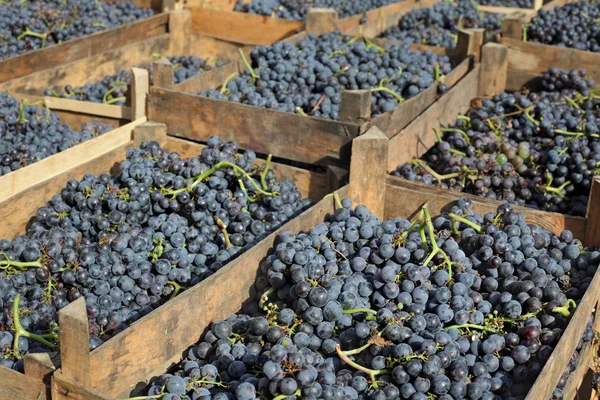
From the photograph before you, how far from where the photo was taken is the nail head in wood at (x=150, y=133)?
144 inches

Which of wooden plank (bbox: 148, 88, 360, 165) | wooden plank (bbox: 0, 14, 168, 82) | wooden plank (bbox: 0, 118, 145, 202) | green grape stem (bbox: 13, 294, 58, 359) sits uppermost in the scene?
wooden plank (bbox: 0, 14, 168, 82)

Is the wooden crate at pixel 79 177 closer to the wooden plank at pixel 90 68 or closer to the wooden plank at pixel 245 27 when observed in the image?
the wooden plank at pixel 90 68

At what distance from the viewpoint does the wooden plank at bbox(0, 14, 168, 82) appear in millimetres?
4336

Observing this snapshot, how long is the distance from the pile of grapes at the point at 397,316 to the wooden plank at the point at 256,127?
25.8 inches

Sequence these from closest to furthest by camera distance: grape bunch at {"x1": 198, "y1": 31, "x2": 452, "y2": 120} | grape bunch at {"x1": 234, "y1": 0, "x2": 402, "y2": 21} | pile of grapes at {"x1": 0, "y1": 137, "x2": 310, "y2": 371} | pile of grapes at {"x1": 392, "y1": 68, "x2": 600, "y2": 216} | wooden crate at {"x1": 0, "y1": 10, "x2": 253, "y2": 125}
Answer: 1. pile of grapes at {"x1": 0, "y1": 137, "x2": 310, "y2": 371}
2. pile of grapes at {"x1": 392, "y1": 68, "x2": 600, "y2": 216}
3. grape bunch at {"x1": 198, "y1": 31, "x2": 452, "y2": 120}
4. wooden crate at {"x1": 0, "y1": 10, "x2": 253, "y2": 125}
5. grape bunch at {"x1": 234, "y1": 0, "x2": 402, "y2": 21}

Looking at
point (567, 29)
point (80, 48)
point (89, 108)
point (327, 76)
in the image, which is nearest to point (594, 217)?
point (327, 76)

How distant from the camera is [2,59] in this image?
4484 millimetres

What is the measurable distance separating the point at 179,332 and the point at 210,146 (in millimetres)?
1246

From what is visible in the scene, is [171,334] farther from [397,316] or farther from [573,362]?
[573,362]

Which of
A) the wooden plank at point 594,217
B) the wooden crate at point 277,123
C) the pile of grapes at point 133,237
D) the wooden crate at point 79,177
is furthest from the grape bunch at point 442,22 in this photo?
the wooden plank at point 594,217

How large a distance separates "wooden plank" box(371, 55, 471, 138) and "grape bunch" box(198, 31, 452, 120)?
0.22 ft

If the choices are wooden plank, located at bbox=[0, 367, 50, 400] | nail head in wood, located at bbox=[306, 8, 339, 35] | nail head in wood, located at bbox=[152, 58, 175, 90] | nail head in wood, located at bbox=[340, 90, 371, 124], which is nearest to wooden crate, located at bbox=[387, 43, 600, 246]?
nail head in wood, located at bbox=[340, 90, 371, 124]

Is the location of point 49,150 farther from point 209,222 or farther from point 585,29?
point 585,29

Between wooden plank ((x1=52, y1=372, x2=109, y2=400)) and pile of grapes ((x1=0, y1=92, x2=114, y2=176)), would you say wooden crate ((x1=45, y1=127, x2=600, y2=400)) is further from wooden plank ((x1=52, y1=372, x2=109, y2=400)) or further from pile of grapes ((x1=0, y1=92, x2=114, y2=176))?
pile of grapes ((x1=0, y1=92, x2=114, y2=176))
